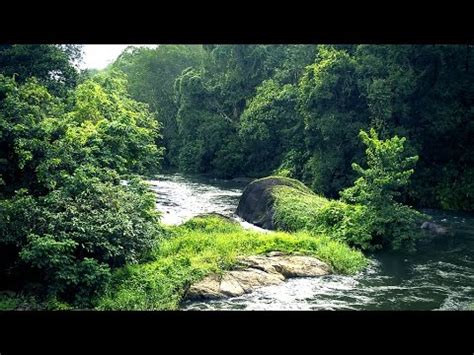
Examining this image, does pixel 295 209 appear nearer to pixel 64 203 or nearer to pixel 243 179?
pixel 64 203

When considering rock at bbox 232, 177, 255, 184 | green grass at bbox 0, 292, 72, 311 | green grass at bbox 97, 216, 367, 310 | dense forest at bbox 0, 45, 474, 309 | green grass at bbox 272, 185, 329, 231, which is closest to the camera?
green grass at bbox 0, 292, 72, 311

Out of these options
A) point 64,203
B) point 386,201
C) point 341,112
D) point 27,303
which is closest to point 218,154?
point 341,112

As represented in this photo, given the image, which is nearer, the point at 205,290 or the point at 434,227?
the point at 205,290

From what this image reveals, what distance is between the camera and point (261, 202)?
18.6 metres

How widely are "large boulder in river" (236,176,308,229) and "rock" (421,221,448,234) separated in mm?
4599

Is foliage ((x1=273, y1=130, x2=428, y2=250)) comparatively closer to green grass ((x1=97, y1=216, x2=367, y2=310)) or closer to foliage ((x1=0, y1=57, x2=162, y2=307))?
green grass ((x1=97, y1=216, x2=367, y2=310))

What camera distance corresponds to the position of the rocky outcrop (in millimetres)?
10383

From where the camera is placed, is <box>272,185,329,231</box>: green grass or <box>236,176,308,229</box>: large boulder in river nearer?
<box>272,185,329,231</box>: green grass

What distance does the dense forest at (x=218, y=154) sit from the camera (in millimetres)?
9312

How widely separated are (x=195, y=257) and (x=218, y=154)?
76.6 feet

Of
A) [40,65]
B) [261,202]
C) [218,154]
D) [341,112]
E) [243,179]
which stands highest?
[40,65]

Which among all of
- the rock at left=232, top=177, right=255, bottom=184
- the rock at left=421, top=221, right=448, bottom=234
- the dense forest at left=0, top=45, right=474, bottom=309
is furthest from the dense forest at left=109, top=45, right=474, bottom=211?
the rock at left=421, top=221, right=448, bottom=234
